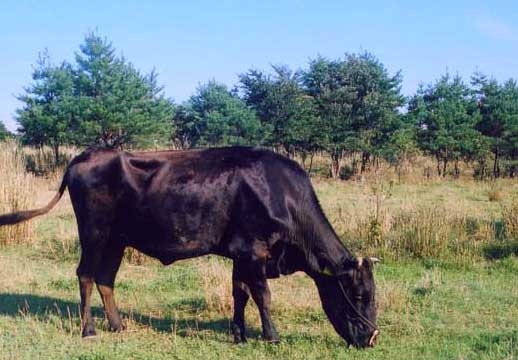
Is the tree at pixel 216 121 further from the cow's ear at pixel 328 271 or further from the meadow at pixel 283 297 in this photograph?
the cow's ear at pixel 328 271

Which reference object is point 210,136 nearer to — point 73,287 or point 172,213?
point 73,287

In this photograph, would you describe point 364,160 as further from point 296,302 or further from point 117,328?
point 117,328

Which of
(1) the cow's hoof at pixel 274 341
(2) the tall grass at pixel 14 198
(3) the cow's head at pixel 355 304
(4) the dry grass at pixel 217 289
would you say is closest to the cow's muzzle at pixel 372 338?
(3) the cow's head at pixel 355 304

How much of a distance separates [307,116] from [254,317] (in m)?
24.3

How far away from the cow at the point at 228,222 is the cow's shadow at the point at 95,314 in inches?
17.4

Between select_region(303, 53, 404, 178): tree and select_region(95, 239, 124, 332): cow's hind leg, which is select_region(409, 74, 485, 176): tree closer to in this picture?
select_region(303, 53, 404, 178): tree

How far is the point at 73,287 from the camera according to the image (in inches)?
334

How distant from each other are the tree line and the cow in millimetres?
20733

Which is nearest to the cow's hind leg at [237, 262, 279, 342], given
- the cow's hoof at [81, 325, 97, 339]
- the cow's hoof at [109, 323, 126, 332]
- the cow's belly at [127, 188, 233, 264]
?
the cow's belly at [127, 188, 233, 264]

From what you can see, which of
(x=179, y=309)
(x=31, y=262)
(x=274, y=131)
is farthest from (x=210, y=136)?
(x=179, y=309)

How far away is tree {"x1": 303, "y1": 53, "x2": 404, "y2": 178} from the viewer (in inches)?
1170

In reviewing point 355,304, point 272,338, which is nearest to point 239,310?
point 272,338

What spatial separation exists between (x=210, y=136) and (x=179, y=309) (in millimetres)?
24539

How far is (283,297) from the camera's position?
765 cm
